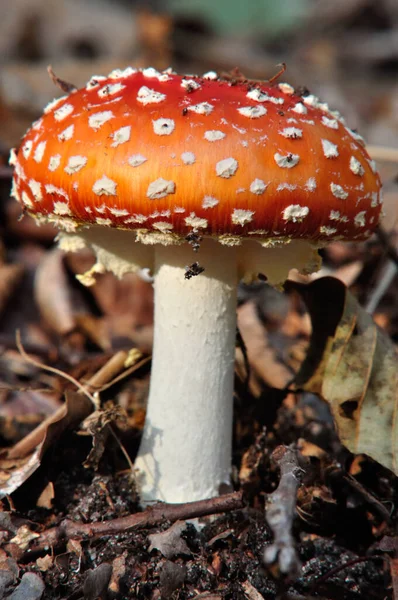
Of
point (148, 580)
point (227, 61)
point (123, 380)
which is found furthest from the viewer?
point (227, 61)

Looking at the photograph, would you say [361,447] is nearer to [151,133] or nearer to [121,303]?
[151,133]

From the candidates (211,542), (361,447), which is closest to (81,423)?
(211,542)

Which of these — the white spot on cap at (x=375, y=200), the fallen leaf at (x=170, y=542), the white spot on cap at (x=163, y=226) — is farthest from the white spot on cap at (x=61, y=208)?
the fallen leaf at (x=170, y=542)

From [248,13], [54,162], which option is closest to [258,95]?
[54,162]

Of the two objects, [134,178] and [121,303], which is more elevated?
[134,178]

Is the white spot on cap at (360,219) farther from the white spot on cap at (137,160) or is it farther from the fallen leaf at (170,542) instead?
the fallen leaf at (170,542)
